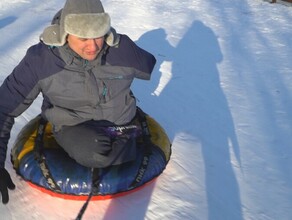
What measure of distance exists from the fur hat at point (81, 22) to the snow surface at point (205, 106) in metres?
0.80

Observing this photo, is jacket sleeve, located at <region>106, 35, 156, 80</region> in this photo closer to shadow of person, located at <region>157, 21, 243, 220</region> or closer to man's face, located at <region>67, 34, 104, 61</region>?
man's face, located at <region>67, 34, 104, 61</region>

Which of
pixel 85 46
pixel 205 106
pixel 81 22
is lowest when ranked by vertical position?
pixel 205 106

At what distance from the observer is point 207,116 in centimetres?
313

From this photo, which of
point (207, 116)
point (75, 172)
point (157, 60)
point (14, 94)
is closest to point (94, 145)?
point (75, 172)

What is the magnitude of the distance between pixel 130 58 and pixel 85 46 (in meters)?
0.34

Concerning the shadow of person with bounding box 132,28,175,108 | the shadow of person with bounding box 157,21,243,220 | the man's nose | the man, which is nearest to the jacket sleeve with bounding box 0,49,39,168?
the man

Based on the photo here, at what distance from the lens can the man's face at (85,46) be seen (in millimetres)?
1898

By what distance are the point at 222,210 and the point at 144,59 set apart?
2.83ft

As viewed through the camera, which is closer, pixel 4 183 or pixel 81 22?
pixel 81 22

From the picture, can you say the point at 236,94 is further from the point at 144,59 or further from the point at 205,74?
the point at 144,59

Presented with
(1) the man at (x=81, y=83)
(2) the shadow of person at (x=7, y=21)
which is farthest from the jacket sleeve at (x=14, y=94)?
(2) the shadow of person at (x=7, y=21)

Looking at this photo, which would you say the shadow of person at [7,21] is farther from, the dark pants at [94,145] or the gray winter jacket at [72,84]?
the dark pants at [94,145]

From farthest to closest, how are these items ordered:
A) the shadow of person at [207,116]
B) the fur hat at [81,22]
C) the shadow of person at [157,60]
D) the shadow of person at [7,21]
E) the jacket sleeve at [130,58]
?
the shadow of person at [7,21]
the shadow of person at [157,60]
the shadow of person at [207,116]
the jacket sleeve at [130,58]
the fur hat at [81,22]

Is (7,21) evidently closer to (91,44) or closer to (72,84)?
(72,84)
